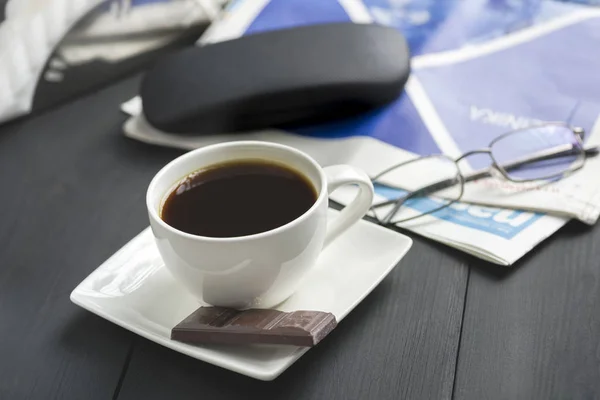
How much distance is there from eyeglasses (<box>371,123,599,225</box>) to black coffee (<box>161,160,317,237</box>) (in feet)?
0.32

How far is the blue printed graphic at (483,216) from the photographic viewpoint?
42cm

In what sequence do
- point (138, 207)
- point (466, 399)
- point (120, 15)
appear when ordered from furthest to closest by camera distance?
1. point (120, 15)
2. point (138, 207)
3. point (466, 399)

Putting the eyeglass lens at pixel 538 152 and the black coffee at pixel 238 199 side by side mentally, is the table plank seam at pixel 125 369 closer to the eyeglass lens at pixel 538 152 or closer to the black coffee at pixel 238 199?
the black coffee at pixel 238 199

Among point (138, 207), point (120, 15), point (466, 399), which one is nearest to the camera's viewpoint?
point (466, 399)

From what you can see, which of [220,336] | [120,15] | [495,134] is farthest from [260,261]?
[120,15]

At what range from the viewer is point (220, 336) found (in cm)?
32

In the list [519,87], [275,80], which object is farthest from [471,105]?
[275,80]

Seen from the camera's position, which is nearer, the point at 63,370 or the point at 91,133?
the point at 63,370

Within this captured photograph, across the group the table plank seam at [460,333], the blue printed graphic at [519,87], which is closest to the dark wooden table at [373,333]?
the table plank seam at [460,333]

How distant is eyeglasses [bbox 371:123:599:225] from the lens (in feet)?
1.48

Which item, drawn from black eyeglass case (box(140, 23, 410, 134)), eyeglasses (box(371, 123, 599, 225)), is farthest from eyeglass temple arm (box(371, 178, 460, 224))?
black eyeglass case (box(140, 23, 410, 134))

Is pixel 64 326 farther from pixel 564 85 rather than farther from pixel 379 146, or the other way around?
pixel 564 85

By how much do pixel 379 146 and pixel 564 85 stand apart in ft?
0.58

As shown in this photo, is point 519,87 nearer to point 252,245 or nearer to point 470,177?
point 470,177
